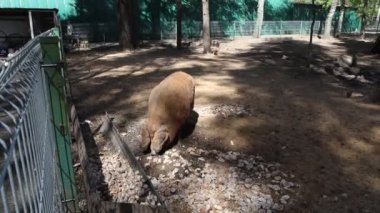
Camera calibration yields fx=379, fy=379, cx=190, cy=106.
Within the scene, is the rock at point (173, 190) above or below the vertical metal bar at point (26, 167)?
below

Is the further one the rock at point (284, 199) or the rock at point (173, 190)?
the rock at point (173, 190)

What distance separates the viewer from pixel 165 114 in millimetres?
7035

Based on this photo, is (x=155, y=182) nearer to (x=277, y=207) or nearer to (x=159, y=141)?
(x=159, y=141)

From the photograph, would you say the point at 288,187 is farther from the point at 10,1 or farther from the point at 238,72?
the point at 10,1

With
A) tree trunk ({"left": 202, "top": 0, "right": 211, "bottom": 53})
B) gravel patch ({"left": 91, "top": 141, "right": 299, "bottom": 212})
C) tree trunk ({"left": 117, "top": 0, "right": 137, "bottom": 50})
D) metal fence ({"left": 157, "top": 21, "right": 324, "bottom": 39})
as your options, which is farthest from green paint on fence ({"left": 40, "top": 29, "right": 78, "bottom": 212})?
metal fence ({"left": 157, "top": 21, "right": 324, "bottom": 39})

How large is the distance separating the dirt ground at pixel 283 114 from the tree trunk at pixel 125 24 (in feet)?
14.0

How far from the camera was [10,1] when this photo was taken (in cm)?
2467

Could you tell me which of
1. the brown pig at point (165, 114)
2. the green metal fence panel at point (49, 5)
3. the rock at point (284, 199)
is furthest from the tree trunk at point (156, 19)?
the rock at point (284, 199)

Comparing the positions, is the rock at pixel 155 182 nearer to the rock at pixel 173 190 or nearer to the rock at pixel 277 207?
the rock at pixel 173 190

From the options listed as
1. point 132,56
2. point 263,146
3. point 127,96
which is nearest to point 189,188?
point 263,146

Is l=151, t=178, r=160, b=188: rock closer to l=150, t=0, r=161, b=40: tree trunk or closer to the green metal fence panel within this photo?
the green metal fence panel

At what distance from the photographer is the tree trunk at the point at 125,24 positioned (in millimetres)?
21391

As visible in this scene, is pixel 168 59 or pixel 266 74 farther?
pixel 168 59

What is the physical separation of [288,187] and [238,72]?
9324 mm
